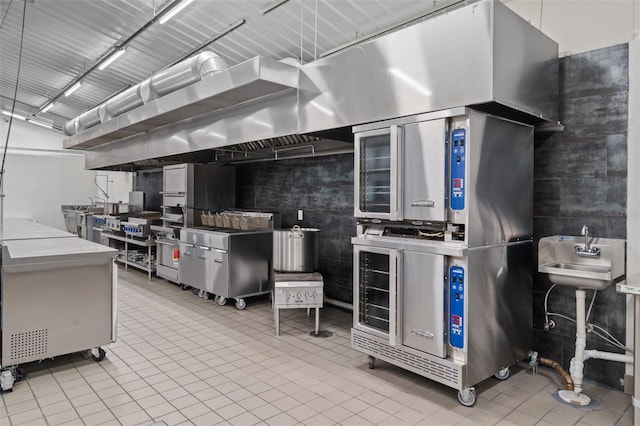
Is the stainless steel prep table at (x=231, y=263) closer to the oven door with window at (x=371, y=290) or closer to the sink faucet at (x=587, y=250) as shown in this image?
the oven door with window at (x=371, y=290)

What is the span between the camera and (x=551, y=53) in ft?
9.70

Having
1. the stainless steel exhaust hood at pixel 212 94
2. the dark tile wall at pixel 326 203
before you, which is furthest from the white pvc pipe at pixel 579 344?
the stainless steel exhaust hood at pixel 212 94

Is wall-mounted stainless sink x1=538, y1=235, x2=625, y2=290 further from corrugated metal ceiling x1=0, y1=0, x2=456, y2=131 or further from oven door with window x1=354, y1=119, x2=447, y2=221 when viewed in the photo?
corrugated metal ceiling x1=0, y1=0, x2=456, y2=131

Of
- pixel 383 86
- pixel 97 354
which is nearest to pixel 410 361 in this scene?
pixel 383 86

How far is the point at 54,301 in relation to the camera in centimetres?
320

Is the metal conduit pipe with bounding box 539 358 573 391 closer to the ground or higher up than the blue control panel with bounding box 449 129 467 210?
closer to the ground

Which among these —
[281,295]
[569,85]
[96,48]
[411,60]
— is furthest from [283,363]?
[96,48]

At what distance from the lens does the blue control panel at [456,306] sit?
259 cm

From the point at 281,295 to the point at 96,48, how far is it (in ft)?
19.1

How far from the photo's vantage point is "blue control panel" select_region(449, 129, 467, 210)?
2564 millimetres

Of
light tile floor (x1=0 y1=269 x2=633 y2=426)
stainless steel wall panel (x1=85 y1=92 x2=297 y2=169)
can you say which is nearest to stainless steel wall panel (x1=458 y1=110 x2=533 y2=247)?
light tile floor (x1=0 y1=269 x2=633 y2=426)

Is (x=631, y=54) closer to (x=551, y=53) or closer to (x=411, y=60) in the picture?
(x=551, y=53)

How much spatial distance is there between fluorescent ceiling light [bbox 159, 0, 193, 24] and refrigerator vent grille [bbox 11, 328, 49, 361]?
3.69 m

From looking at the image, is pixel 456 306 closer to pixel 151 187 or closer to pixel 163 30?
pixel 163 30
